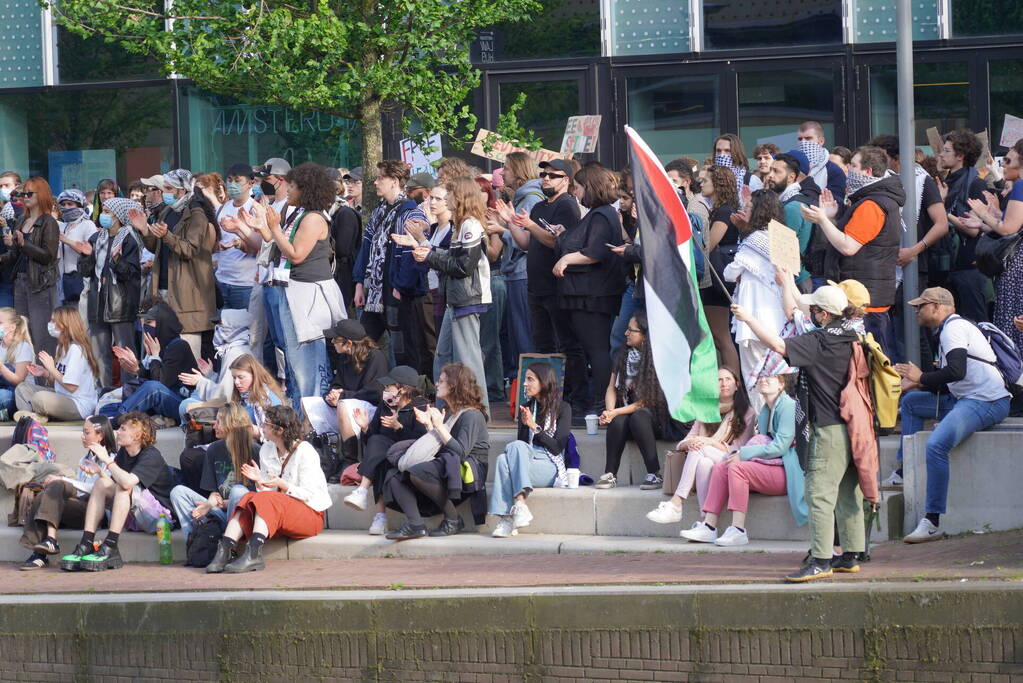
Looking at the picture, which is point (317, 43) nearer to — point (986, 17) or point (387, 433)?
point (387, 433)

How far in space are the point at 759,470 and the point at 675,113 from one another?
8.00 metres

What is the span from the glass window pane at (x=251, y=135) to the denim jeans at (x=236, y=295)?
5094mm

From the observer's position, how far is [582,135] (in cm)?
1445

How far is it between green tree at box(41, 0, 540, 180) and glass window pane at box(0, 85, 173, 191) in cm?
586

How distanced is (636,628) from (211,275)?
584 cm

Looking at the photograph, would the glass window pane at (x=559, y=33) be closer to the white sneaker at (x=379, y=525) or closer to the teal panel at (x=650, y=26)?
the teal panel at (x=650, y=26)

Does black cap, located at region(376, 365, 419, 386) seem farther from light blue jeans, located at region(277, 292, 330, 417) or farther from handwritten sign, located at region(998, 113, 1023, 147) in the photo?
handwritten sign, located at region(998, 113, 1023, 147)

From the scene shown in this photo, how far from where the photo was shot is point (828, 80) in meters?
16.6

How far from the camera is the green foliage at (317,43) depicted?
1207 centimetres

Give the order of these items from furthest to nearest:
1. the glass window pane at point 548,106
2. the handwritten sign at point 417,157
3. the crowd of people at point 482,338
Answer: the glass window pane at point 548,106, the handwritten sign at point 417,157, the crowd of people at point 482,338

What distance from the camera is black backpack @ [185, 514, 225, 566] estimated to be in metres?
10.8

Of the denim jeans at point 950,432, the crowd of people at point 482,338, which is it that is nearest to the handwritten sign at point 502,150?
the crowd of people at point 482,338

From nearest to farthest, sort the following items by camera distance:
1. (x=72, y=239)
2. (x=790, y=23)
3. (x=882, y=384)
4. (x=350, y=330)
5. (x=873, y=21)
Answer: (x=882, y=384) < (x=350, y=330) < (x=72, y=239) < (x=873, y=21) < (x=790, y=23)

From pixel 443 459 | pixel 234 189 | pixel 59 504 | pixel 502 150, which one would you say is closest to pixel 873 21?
pixel 502 150
